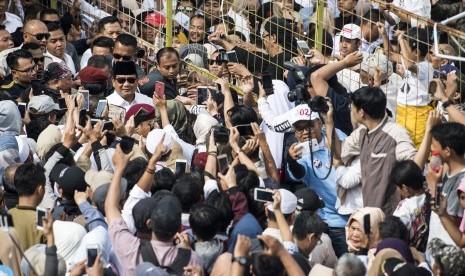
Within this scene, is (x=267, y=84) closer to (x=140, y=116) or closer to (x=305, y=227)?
(x=140, y=116)

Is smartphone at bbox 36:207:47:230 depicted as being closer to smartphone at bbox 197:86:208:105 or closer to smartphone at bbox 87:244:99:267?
smartphone at bbox 87:244:99:267

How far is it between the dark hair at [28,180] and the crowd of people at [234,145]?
0.01 m

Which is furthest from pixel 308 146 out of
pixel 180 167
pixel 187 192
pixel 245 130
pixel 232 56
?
pixel 232 56

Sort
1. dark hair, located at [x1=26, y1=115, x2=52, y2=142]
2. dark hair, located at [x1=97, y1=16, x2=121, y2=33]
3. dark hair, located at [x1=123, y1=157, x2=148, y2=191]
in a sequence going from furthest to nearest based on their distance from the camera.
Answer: dark hair, located at [x1=97, y1=16, x2=121, y2=33], dark hair, located at [x1=26, y1=115, x2=52, y2=142], dark hair, located at [x1=123, y1=157, x2=148, y2=191]

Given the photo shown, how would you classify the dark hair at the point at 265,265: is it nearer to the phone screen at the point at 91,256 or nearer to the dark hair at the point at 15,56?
the phone screen at the point at 91,256

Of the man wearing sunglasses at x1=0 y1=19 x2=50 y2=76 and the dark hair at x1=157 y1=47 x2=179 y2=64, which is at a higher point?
the dark hair at x1=157 y1=47 x2=179 y2=64

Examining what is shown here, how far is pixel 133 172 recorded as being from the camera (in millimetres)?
12898

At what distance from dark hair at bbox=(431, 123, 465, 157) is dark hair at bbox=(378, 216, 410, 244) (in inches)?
31.6

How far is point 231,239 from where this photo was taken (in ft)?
38.9

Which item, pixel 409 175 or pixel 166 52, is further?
pixel 166 52

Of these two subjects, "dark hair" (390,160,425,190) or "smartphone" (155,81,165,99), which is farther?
"smartphone" (155,81,165,99)

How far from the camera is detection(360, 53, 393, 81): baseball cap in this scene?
15.5 m

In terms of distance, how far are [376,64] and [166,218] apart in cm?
490

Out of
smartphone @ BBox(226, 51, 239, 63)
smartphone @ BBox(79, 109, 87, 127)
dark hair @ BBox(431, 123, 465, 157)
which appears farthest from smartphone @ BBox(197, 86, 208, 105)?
dark hair @ BBox(431, 123, 465, 157)
